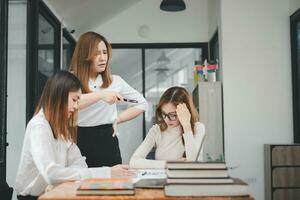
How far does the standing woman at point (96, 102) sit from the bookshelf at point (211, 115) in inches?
107

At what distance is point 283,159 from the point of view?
4.38 metres

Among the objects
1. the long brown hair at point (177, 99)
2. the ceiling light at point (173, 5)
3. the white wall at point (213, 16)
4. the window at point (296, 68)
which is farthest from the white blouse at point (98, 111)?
the white wall at point (213, 16)

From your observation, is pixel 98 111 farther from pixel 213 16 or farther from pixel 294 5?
pixel 213 16

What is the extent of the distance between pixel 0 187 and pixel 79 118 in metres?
1.30

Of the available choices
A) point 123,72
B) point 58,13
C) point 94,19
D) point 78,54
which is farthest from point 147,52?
point 78,54

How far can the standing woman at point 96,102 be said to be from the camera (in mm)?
2355

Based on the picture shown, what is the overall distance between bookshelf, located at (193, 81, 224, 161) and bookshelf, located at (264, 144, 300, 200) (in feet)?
2.50

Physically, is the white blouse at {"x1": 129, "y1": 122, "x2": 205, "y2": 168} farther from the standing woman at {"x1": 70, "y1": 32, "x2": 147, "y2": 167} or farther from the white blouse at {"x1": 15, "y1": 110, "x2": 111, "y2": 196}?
the white blouse at {"x1": 15, "y1": 110, "x2": 111, "y2": 196}

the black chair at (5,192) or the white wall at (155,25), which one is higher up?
the white wall at (155,25)

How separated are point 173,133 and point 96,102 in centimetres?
58

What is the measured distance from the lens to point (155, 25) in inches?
264

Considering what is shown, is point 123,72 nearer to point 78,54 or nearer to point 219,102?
point 219,102

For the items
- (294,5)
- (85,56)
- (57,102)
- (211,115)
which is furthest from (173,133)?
(294,5)

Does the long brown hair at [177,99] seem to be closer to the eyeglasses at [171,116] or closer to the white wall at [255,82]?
the eyeglasses at [171,116]
